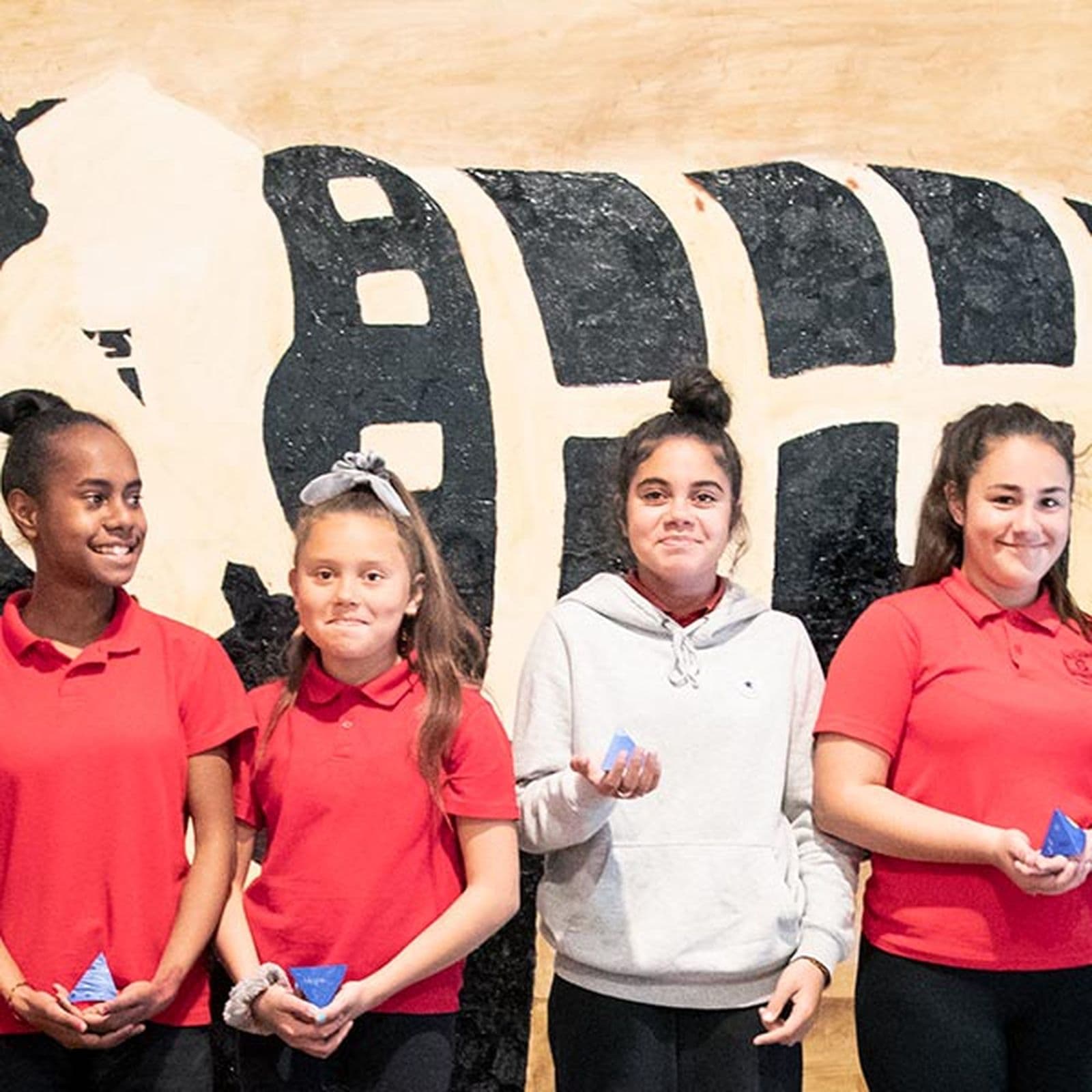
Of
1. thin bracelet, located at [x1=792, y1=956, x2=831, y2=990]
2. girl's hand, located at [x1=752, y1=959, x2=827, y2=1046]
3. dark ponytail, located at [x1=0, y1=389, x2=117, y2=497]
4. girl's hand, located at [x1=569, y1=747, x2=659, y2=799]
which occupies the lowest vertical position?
girl's hand, located at [x1=752, y1=959, x2=827, y2=1046]

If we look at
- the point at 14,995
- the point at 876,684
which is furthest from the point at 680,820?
the point at 14,995

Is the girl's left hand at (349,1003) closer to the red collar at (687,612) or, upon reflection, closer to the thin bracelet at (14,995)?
the thin bracelet at (14,995)

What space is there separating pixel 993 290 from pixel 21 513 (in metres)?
1.80

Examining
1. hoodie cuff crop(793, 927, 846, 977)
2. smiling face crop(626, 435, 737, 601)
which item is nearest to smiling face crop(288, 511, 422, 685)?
smiling face crop(626, 435, 737, 601)

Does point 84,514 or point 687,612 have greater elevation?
point 84,514

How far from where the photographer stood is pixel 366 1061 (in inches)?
96.6

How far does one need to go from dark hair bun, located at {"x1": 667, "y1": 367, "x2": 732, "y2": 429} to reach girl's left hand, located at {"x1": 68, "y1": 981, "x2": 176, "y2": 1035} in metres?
1.17

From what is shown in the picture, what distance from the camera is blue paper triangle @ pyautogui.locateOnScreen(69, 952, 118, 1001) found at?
2.33 meters

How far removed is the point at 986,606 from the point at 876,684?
211mm

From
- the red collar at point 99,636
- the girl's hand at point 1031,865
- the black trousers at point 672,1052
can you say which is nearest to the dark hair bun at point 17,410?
the red collar at point 99,636

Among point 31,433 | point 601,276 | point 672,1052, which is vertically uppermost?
point 601,276

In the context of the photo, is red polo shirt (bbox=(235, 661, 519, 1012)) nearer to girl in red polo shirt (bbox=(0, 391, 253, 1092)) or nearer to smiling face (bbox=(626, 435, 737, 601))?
girl in red polo shirt (bbox=(0, 391, 253, 1092))

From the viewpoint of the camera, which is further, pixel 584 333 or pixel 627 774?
pixel 584 333

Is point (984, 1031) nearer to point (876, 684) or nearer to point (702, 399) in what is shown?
point (876, 684)
